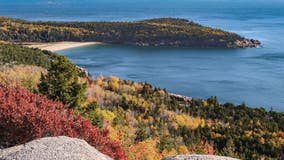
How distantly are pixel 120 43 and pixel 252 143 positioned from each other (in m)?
89.4

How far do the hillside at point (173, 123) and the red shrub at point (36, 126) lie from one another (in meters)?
5.28

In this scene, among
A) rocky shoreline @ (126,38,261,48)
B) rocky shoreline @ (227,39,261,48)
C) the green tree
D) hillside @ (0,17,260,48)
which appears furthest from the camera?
hillside @ (0,17,260,48)

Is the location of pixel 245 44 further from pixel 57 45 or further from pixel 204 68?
pixel 57 45

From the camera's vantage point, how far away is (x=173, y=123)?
108 ft

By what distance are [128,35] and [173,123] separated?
9023cm

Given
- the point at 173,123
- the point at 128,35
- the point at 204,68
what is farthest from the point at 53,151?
the point at 128,35

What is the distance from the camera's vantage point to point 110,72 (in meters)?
74.8

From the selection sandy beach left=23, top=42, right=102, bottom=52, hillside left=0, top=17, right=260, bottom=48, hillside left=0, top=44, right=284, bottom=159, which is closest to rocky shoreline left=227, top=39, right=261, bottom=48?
hillside left=0, top=17, right=260, bottom=48

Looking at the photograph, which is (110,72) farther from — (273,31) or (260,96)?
(273,31)

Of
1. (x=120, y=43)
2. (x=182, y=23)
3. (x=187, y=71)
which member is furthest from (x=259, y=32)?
(x=187, y=71)

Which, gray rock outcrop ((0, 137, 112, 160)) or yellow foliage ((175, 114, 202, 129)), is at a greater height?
gray rock outcrop ((0, 137, 112, 160))

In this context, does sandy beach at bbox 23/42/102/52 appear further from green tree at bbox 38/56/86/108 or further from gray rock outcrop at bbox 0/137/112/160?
gray rock outcrop at bbox 0/137/112/160

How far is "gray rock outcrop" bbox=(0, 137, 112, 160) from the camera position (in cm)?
999

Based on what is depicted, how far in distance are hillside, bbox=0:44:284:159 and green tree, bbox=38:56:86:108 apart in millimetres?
341
